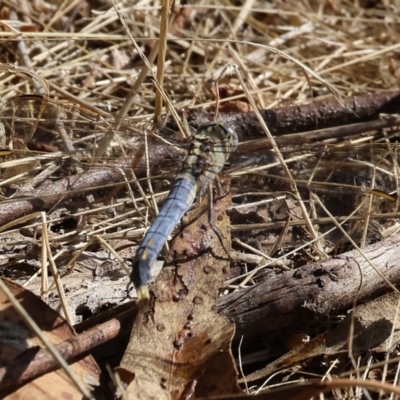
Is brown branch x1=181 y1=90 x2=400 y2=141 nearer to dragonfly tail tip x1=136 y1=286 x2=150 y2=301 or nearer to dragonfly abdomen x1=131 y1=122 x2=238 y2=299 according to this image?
dragonfly abdomen x1=131 y1=122 x2=238 y2=299

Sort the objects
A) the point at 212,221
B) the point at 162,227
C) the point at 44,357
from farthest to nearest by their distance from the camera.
Result: the point at 212,221 < the point at 162,227 < the point at 44,357

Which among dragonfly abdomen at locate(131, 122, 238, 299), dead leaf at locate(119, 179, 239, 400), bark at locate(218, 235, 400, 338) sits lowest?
bark at locate(218, 235, 400, 338)

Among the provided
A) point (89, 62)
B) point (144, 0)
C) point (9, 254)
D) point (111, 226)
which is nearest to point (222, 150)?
point (111, 226)

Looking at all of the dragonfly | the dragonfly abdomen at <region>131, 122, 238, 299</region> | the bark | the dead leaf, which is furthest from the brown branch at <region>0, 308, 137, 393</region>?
the dragonfly

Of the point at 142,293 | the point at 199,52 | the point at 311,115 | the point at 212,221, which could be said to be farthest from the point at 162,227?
the point at 199,52

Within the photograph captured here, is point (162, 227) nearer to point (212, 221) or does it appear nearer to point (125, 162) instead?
point (212, 221)

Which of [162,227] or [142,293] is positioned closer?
[142,293]

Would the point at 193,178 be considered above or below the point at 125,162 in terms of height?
below

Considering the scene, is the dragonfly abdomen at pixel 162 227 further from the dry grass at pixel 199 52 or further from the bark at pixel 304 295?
the dry grass at pixel 199 52
